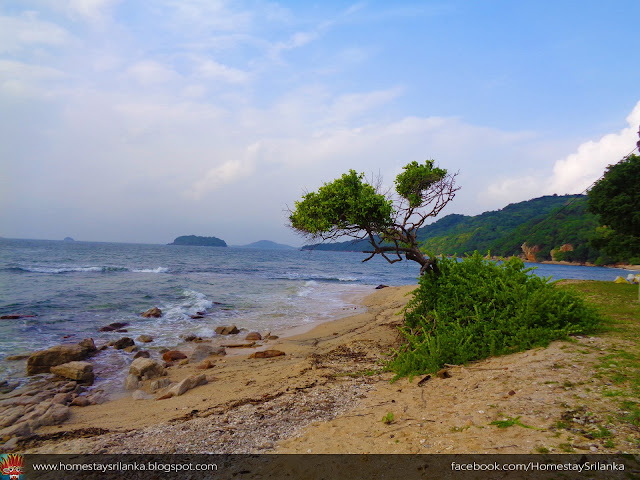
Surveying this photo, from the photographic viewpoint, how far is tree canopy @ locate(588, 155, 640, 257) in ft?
52.3

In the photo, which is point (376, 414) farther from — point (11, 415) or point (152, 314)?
point (152, 314)

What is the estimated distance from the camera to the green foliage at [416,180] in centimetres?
1023

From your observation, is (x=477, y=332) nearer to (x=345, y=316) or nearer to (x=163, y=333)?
(x=345, y=316)

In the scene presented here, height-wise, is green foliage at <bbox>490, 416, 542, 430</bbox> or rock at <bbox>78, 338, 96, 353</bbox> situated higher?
green foliage at <bbox>490, 416, 542, 430</bbox>

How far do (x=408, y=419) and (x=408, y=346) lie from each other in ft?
13.3

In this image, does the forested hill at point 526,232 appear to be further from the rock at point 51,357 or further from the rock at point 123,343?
the rock at point 51,357

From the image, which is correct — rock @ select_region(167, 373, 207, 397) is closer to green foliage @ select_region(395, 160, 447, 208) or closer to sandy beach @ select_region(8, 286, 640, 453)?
sandy beach @ select_region(8, 286, 640, 453)

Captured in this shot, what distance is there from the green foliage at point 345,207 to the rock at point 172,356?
25.5 ft

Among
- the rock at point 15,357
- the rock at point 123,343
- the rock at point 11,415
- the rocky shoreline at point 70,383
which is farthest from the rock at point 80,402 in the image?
the rock at point 123,343

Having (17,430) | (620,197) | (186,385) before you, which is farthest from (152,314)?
(620,197)

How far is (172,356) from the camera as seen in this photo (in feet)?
41.7

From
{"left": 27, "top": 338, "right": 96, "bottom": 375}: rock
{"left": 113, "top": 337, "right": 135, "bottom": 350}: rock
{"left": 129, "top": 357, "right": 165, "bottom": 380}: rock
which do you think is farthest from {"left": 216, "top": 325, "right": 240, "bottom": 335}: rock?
{"left": 27, "top": 338, "right": 96, "bottom": 375}: rock

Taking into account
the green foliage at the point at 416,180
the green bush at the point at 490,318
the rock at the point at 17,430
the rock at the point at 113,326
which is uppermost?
the green foliage at the point at 416,180

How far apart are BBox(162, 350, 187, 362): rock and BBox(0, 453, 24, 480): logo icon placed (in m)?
7.36
